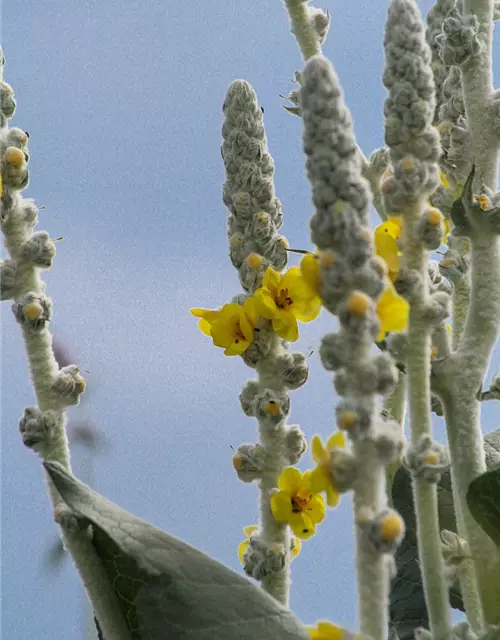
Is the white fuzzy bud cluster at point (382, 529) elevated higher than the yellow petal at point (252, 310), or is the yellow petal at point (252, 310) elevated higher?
the yellow petal at point (252, 310)

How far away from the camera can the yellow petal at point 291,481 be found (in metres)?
0.65

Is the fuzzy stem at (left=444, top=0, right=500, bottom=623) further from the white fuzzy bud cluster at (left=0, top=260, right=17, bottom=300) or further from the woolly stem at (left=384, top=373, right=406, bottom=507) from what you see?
the white fuzzy bud cluster at (left=0, top=260, right=17, bottom=300)

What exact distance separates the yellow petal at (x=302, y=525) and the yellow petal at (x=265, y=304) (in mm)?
146

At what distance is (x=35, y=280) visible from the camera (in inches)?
27.4

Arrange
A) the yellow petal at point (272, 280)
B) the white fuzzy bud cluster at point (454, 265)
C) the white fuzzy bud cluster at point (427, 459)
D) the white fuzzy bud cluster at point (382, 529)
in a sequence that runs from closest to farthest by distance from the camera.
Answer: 1. the white fuzzy bud cluster at point (382, 529)
2. the white fuzzy bud cluster at point (427, 459)
3. the yellow petal at point (272, 280)
4. the white fuzzy bud cluster at point (454, 265)

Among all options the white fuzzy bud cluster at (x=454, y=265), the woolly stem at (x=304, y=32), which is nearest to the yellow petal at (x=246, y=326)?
the white fuzzy bud cluster at (x=454, y=265)

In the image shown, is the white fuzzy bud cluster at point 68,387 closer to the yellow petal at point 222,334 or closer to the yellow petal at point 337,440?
the yellow petal at point 222,334

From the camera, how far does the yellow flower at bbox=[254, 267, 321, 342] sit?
2.11 ft

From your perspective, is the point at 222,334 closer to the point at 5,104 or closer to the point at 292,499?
the point at 292,499

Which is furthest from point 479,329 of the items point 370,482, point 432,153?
point 370,482

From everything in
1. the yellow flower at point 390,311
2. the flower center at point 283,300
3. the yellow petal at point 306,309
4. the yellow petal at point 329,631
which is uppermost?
the flower center at point 283,300

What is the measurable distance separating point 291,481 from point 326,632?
0.16 meters

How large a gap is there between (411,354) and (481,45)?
0.35m

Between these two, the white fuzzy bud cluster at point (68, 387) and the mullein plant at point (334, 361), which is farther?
the white fuzzy bud cluster at point (68, 387)
